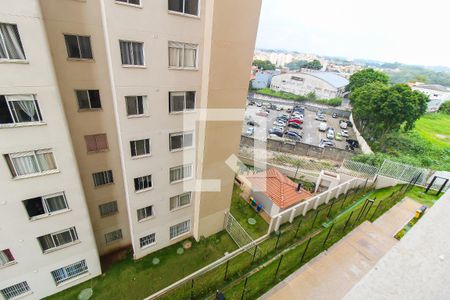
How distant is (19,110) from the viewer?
8070 mm

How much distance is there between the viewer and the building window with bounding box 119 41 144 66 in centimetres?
934

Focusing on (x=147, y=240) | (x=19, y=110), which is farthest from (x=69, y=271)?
(x=19, y=110)

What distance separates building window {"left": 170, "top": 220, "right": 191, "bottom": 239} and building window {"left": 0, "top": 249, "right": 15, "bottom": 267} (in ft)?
26.8

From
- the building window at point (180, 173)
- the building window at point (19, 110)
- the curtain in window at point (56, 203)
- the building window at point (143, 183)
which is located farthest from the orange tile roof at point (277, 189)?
the building window at point (19, 110)

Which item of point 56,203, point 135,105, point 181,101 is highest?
point 181,101

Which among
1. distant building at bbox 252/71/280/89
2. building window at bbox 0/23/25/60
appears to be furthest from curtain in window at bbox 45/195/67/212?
distant building at bbox 252/71/280/89

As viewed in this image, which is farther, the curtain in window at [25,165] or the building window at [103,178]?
the building window at [103,178]

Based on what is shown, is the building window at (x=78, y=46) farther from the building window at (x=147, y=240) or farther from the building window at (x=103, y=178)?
the building window at (x=147, y=240)

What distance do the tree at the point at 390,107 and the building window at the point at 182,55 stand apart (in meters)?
34.3

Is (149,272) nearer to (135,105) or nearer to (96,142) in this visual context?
(96,142)

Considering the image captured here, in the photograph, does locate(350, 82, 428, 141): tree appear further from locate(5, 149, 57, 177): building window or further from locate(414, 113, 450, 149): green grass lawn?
locate(5, 149, 57, 177): building window

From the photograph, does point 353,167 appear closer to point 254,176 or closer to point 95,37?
point 254,176

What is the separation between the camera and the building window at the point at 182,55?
34.0 ft

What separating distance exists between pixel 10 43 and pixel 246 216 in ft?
59.2
